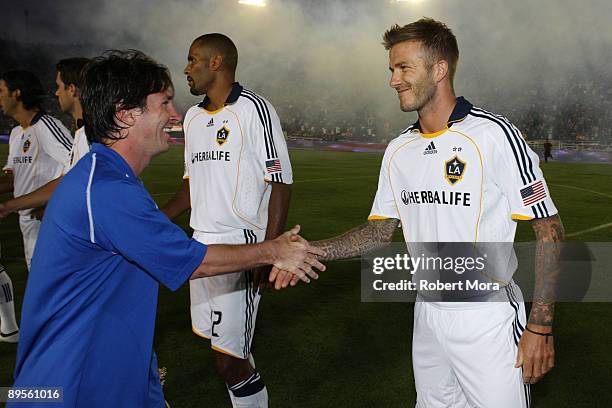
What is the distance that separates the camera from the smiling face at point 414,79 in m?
2.79

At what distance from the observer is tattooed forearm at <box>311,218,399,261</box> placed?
3.08 metres

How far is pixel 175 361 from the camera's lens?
4750 mm

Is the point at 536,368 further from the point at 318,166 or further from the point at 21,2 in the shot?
the point at 21,2

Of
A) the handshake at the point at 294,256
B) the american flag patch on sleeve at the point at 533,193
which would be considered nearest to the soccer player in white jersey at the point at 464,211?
the american flag patch on sleeve at the point at 533,193

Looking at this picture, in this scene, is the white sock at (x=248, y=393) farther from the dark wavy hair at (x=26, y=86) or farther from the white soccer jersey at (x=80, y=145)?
the dark wavy hair at (x=26, y=86)

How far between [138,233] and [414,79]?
154 centimetres

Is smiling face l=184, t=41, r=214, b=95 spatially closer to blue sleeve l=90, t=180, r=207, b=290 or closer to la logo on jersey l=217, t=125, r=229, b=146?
la logo on jersey l=217, t=125, r=229, b=146

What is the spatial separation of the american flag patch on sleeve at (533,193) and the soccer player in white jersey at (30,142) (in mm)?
4309

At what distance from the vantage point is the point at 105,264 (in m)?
1.98

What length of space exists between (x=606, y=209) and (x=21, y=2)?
5820cm

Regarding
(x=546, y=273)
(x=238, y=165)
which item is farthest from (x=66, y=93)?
(x=546, y=273)

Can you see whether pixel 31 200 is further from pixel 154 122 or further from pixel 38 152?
pixel 154 122

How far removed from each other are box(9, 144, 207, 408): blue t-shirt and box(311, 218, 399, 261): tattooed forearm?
114 cm

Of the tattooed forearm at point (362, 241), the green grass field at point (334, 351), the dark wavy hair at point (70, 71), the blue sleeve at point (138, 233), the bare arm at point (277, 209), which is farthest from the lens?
the dark wavy hair at point (70, 71)
